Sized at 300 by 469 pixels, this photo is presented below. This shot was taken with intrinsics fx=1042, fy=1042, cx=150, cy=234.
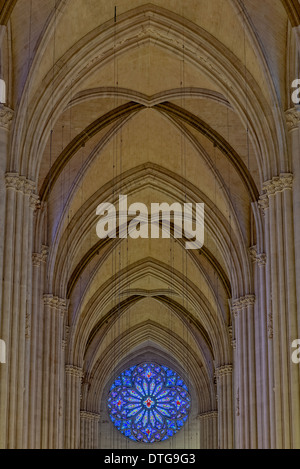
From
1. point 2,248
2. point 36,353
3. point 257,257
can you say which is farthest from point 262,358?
point 2,248

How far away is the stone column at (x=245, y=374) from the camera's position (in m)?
34.4

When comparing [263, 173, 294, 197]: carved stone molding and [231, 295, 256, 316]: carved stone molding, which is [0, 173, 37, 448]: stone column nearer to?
[263, 173, 294, 197]: carved stone molding

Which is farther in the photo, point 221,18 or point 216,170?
point 216,170

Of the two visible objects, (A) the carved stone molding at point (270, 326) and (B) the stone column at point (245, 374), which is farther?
(B) the stone column at point (245, 374)

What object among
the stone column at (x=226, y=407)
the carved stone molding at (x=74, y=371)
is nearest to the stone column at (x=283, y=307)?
the stone column at (x=226, y=407)

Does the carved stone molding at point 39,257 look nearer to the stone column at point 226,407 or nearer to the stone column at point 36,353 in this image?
the stone column at point 36,353

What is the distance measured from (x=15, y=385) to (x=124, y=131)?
12573 mm

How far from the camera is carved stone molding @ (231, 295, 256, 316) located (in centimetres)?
3584

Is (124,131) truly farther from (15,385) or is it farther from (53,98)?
(15,385)

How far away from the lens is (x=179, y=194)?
38781 mm

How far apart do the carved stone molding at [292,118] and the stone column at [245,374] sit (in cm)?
989

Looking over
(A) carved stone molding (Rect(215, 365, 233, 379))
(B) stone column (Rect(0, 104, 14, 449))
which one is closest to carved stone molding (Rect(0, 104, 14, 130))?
(B) stone column (Rect(0, 104, 14, 449))

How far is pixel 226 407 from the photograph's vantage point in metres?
41.7
